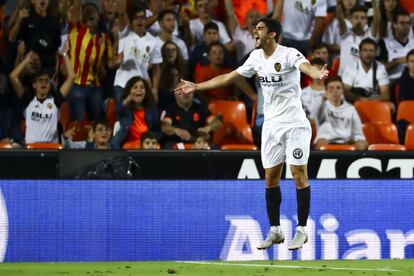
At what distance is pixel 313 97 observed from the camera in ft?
45.0

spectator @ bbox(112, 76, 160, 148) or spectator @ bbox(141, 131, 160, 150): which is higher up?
spectator @ bbox(112, 76, 160, 148)

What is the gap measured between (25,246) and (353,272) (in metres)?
3.45

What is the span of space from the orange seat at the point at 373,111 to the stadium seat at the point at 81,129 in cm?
365

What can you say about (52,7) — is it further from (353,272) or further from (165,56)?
(353,272)

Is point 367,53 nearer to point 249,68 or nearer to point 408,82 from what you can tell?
point 408,82

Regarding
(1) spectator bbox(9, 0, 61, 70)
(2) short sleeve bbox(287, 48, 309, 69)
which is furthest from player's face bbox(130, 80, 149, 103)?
(2) short sleeve bbox(287, 48, 309, 69)

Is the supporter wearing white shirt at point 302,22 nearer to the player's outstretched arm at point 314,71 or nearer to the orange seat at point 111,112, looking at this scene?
the orange seat at point 111,112

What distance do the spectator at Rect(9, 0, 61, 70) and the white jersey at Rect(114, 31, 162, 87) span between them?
0.89 metres

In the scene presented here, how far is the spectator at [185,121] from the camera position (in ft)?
42.9

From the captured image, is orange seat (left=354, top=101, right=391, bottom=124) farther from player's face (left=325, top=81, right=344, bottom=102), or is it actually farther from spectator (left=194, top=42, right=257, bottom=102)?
spectator (left=194, top=42, right=257, bottom=102)

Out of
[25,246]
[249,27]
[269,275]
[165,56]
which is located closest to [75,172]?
[25,246]

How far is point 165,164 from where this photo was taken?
1085 cm

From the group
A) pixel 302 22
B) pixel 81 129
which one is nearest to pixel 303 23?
pixel 302 22

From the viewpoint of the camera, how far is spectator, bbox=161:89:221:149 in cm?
1306
